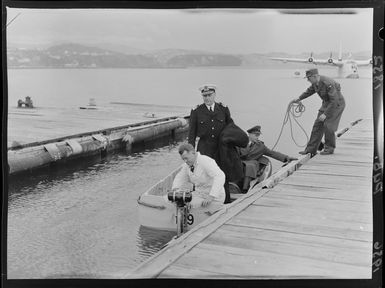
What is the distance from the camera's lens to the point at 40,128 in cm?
323

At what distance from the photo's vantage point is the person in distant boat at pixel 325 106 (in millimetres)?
3354

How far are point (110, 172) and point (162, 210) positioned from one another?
1.28 feet

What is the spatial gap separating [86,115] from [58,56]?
38cm

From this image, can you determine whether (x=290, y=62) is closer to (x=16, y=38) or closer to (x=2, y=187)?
(x=16, y=38)

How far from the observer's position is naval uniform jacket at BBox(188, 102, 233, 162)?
3377 mm

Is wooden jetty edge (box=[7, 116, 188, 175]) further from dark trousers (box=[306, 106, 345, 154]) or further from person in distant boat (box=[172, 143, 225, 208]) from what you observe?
dark trousers (box=[306, 106, 345, 154])

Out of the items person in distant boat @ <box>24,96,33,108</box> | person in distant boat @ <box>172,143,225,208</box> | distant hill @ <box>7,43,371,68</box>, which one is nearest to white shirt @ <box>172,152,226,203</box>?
person in distant boat @ <box>172,143,225,208</box>

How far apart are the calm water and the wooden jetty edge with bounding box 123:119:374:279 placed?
0.24 meters

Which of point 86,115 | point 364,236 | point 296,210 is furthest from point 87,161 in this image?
point 364,236

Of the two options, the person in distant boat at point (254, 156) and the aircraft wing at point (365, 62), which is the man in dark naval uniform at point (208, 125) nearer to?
the person in distant boat at point (254, 156)

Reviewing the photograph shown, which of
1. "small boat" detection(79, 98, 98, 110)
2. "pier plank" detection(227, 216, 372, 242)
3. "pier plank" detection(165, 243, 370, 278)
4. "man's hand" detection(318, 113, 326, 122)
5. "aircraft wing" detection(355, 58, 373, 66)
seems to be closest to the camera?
"pier plank" detection(165, 243, 370, 278)

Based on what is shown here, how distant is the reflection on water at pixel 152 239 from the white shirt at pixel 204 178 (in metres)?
0.29

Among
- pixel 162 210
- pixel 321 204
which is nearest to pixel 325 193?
pixel 321 204

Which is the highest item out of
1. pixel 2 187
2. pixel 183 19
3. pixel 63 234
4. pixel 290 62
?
pixel 183 19
